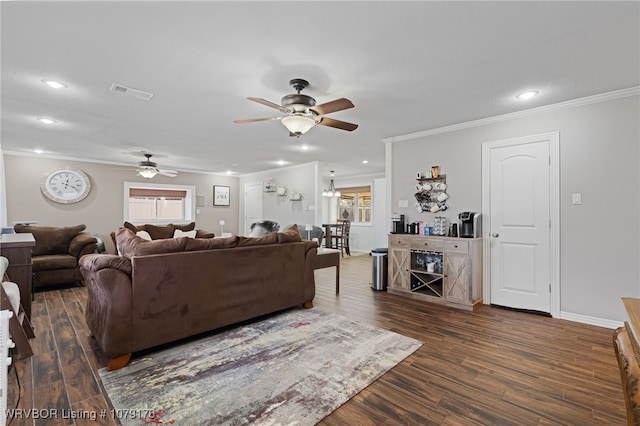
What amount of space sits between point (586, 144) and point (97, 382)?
498 cm

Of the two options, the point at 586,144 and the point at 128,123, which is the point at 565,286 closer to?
the point at 586,144

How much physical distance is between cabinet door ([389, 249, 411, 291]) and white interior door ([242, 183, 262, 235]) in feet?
16.8

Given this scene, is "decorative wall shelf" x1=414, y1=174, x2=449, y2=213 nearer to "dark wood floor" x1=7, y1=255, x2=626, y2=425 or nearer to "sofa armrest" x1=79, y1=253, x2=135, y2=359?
"dark wood floor" x1=7, y1=255, x2=626, y2=425

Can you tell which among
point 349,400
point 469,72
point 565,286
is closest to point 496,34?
point 469,72

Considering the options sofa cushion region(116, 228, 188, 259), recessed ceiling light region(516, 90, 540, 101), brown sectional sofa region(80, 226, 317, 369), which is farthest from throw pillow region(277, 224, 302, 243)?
recessed ceiling light region(516, 90, 540, 101)

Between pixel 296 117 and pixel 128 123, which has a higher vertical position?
pixel 128 123

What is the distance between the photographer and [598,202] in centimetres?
309

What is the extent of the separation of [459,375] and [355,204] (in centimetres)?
758

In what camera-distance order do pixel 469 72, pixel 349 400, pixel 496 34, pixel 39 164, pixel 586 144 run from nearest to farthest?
pixel 349 400
pixel 496 34
pixel 469 72
pixel 586 144
pixel 39 164

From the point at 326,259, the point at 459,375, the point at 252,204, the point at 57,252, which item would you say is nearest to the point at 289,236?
the point at 326,259

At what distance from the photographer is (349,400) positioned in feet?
6.16

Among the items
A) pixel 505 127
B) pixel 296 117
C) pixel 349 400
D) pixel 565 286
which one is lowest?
pixel 349 400

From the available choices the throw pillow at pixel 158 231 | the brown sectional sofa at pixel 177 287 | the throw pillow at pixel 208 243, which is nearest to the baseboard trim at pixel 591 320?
the brown sectional sofa at pixel 177 287

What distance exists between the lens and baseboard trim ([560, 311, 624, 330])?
118 inches
